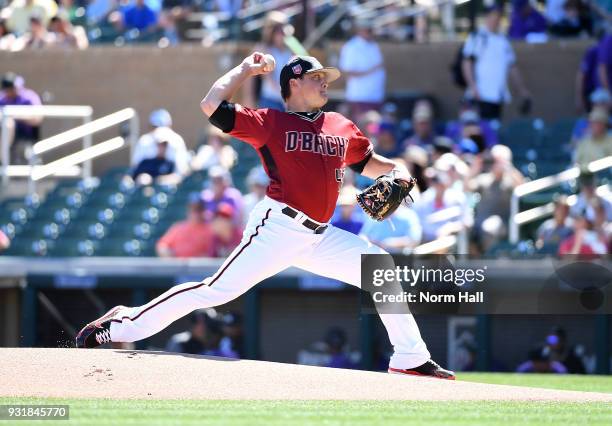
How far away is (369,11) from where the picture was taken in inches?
706

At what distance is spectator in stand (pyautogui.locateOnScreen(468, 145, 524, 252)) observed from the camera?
13.1 meters

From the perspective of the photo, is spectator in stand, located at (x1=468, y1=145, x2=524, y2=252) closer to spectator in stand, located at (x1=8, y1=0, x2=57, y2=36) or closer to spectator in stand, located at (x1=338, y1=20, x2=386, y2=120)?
spectator in stand, located at (x1=338, y1=20, x2=386, y2=120)

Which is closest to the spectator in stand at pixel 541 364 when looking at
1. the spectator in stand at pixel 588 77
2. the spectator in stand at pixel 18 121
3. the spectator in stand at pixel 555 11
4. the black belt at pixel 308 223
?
the spectator in stand at pixel 588 77

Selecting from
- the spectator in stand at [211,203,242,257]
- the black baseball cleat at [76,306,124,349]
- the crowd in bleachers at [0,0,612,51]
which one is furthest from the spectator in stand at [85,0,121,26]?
the black baseball cleat at [76,306,124,349]

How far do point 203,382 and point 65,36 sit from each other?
1111 centimetres

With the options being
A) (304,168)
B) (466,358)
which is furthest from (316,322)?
(304,168)

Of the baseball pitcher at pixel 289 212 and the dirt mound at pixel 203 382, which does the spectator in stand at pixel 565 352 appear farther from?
the baseball pitcher at pixel 289 212

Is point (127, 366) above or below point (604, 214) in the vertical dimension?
below

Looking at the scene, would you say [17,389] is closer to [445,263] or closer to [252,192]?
[445,263]

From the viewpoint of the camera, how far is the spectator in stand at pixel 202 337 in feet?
41.1

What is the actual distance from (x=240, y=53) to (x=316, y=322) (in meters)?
5.41

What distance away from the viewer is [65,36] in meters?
18.0

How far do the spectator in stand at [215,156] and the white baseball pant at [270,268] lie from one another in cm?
743

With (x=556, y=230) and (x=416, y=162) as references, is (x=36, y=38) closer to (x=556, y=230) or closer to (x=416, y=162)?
(x=416, y=162)
